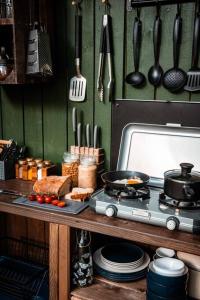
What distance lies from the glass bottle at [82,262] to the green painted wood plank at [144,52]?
2.79 feet

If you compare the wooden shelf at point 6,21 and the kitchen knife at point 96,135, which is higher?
the wooden shelf at point 6,21

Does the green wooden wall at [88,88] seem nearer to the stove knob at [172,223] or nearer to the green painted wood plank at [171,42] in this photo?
the green painted wood plank at [171,42]

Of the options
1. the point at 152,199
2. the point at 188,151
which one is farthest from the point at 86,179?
the point at 188,151

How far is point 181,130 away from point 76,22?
90cm

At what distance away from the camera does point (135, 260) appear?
187 cm

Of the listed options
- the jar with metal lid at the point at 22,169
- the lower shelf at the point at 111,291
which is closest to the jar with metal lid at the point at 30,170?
the jar with metal lid at the point at 22,169

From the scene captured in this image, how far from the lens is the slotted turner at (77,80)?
6.81ft

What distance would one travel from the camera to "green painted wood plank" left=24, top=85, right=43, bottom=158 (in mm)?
2326

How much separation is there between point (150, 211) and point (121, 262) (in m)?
0.48

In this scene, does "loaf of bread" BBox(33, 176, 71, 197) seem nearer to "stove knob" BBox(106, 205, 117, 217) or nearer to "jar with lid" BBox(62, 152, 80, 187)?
"jar with lid" BBox(62, 152, 80, 187)

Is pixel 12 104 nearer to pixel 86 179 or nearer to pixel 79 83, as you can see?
pixel 79 83

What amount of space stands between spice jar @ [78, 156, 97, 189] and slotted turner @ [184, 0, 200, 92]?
2.23ft

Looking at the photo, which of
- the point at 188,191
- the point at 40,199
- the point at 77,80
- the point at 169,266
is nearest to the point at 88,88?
the point at 77,80

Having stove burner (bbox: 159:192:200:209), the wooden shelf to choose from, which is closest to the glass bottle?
stove burner (bbox: 159:192:200:209)
